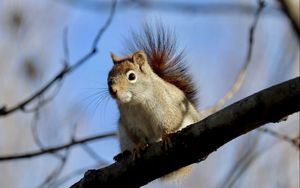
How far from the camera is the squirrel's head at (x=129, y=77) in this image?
2402 millimetres

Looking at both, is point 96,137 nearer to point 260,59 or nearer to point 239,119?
point 239,119

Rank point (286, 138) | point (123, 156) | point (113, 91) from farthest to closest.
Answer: point (286, 138), point (113, 91), point (123, 156)

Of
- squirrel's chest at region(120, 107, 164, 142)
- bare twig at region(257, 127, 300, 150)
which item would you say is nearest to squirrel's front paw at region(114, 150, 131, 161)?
squirrel's chest at region(120, 107, 164, 142)

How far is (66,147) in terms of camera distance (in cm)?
261

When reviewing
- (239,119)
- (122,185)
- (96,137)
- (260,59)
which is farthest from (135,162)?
(260,59)

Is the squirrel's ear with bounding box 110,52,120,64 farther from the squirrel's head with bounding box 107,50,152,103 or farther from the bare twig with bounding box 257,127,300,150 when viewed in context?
the bare twig with bounding box 257,127,300,150

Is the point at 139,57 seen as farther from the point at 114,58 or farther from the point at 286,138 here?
the point at 286,138

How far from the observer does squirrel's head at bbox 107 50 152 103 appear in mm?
2402

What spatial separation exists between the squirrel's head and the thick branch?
284 millimetres

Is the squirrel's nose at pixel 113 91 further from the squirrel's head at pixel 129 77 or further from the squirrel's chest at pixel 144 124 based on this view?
the squirrel's chest at pixel 144 124

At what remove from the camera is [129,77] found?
2.51m

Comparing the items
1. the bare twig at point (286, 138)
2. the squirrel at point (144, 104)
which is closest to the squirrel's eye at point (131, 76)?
the squirrel at point (144, 104)

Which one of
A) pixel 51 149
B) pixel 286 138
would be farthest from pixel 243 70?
pixel 51 149

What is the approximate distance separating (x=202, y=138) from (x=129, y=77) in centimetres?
75
